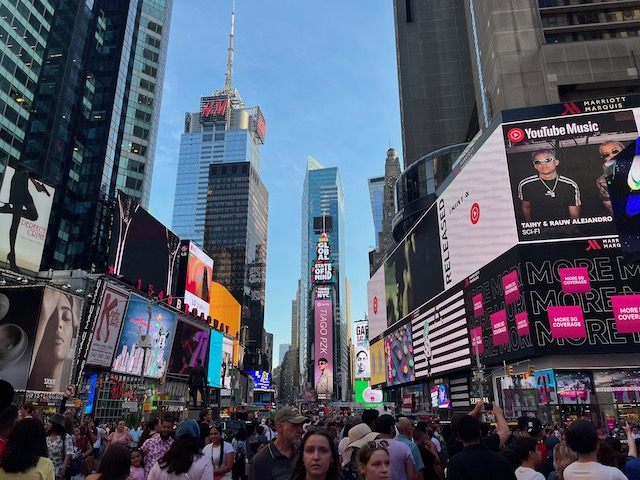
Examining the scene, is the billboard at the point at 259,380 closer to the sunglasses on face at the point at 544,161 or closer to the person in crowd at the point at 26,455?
the sunglasses on face at the point at 544,161

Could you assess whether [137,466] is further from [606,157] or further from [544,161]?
[606,157]

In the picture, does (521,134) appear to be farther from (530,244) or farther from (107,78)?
(107,78)

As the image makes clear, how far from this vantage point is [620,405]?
35062 millimetres

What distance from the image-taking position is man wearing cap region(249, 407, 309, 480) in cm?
455

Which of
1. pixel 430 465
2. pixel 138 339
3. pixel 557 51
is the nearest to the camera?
pixel 430 465

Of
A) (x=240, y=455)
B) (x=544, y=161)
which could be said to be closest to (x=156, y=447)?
(x=240, y=455)

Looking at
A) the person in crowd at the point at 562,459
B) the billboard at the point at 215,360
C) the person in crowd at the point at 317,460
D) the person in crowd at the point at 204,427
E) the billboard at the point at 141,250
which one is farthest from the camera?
the billboard at the point at 215,360

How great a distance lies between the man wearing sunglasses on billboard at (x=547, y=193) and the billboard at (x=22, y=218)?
41.2 m

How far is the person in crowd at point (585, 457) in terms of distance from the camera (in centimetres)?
466

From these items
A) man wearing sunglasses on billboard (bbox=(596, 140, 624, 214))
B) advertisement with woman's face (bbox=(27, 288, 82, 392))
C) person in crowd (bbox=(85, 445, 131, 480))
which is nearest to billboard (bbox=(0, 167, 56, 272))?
advertisement with woman's face (bbox=(27, 288, 82, 392))

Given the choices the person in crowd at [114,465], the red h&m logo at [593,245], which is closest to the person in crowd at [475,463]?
the person in crowd at [114,465]

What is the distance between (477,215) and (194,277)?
40.9 meters

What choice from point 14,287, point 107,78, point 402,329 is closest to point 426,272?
point 402,329

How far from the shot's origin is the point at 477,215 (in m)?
47.9
